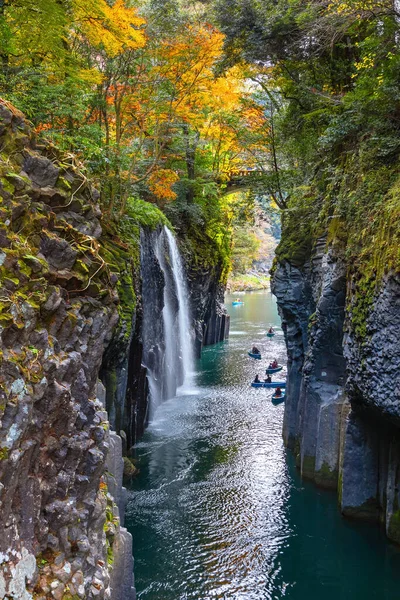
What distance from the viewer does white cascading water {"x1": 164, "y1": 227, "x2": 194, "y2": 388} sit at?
2932 cm

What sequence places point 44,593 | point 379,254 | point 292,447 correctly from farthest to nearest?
point 292,447 → point 379,254 → point 44,593

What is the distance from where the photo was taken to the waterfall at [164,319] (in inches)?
883

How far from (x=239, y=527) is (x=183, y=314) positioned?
20.1 metres

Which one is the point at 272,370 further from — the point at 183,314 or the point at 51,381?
the point at 51,381

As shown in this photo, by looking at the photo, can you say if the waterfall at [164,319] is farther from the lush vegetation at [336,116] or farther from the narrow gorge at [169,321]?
the lush vegetation at [336,116]

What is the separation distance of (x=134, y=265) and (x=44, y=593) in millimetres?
12869

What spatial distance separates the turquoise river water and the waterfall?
10.2 feet

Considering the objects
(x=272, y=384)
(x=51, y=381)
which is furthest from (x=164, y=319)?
(x=51, y=381)

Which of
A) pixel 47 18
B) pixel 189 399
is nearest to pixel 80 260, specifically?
pixel 47 18

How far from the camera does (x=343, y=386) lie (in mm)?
15602

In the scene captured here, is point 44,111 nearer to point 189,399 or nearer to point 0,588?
point 0,588

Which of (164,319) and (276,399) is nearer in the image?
(276,399)

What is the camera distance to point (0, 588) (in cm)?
485

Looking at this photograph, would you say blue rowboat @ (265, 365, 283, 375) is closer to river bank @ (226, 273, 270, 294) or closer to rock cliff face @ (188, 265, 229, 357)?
rock cliff face @ (188, 265, 229, 357)
